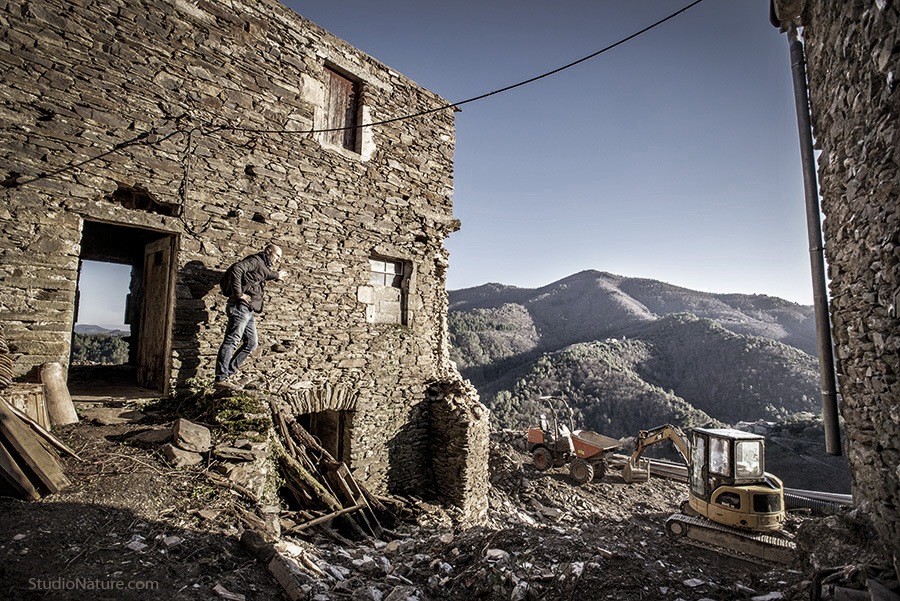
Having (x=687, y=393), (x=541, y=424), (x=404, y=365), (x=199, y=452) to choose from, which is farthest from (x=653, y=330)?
(x=199, y=452)

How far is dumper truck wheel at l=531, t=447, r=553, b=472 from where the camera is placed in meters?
13.1

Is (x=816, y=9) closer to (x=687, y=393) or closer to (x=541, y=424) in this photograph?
(x=541, y=424)

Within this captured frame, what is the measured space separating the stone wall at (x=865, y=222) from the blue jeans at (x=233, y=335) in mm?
6724

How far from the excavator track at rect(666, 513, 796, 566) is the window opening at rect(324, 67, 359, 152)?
9.17m

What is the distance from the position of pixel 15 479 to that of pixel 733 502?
9313mm

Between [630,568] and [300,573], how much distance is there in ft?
12.5

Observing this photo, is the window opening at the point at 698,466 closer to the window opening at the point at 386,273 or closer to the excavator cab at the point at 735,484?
the excavator cab at the point at 735,484

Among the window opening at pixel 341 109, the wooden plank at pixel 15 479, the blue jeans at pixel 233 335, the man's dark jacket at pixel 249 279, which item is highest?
the window opening at pixel 341 109

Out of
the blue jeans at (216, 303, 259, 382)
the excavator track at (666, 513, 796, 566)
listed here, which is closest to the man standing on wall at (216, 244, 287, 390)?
the blue jeans at (216, 303, 259, 382)

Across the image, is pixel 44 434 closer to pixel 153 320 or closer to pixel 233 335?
pixel 233 335

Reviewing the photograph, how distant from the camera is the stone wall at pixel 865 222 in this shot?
114 inches

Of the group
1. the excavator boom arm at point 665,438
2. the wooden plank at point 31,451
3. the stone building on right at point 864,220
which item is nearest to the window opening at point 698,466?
the excavator boom arm at point 665,438

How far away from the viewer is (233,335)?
227 inches

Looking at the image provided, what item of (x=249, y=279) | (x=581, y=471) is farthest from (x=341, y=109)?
(x=581, y=471)
